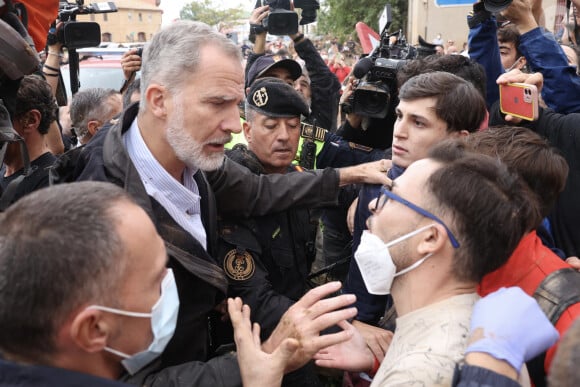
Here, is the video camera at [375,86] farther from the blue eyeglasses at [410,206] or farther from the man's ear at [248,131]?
the blue eyeglasses at [410,206]

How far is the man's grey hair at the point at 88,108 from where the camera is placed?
4359 mm

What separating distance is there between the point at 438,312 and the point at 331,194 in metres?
1.20

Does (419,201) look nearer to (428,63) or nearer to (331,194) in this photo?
(331,194)

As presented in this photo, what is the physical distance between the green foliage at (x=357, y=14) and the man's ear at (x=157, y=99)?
1840 cm

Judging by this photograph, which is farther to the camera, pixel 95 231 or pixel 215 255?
pixel 215 255

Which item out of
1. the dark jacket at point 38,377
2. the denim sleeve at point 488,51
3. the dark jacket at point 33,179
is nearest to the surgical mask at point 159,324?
Result: the dark jacket at point 38,377

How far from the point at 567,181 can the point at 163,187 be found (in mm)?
1928

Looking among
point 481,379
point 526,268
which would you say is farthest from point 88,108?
point 481,379

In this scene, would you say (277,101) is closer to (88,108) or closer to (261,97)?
(261,97)

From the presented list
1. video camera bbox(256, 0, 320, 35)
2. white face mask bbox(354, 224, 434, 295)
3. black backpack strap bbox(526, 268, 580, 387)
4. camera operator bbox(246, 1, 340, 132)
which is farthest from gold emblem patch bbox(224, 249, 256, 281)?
video camera bbox(256, 0, 320, 35)

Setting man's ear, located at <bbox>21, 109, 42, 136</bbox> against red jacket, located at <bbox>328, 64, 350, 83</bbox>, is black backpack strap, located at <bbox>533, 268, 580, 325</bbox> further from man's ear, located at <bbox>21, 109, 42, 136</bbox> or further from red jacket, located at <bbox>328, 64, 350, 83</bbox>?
red jacket, located at <bbox>328, 64, 350, 83</bbox>

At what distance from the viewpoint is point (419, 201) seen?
6.13 feet

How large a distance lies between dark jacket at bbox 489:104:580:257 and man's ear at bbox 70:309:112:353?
2216mm

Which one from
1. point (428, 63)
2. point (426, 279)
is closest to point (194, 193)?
point (426, 279)
